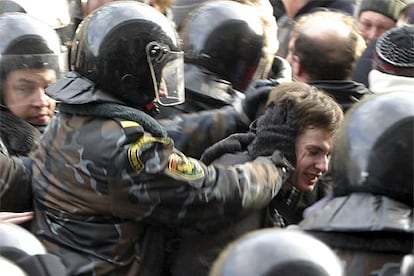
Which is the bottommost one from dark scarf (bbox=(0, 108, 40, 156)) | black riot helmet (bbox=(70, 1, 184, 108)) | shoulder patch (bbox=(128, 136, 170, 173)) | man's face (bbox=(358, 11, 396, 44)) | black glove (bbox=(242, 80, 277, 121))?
man's face (bbox=(358, 11, 396, 44))

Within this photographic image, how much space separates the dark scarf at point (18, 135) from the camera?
4.99 metres

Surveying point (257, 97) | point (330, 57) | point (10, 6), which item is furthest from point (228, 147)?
Result: point (10, 6)

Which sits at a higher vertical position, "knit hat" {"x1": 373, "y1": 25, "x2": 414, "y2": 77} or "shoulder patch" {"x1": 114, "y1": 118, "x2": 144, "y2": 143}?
"shoulder patch" {"x1": 114, "y1": 118, "x2": 144, "y2": 143}

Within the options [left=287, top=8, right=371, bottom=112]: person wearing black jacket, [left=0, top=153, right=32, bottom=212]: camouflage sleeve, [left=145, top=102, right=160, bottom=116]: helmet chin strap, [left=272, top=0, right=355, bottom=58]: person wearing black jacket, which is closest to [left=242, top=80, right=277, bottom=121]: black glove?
[left=287, top=8, right=371, bottom=112]: person wearing black jacket

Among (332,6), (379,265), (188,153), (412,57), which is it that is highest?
(379,265)

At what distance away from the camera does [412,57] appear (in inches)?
191

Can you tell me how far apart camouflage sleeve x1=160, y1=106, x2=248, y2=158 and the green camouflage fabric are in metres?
0.69

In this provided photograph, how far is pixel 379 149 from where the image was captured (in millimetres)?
3299

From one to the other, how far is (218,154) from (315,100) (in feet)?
1.32

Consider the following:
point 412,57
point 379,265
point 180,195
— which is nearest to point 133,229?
point 180,195

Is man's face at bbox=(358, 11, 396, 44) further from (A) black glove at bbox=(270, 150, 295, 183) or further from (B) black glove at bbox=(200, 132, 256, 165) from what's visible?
(A) black glove at bbox=(270, 150, 295, 183)

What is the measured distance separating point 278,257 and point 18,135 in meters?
2.44

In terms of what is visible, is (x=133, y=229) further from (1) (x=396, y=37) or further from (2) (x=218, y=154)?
(1) (x=396, y=37)

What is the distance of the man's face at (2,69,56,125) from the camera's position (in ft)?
16.6
